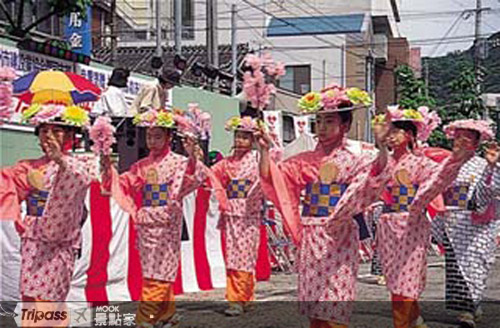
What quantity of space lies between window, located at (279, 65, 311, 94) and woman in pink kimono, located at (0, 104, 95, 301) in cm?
3267

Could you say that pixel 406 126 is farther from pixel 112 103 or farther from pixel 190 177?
pixel 112 103

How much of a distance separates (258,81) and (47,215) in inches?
61.1

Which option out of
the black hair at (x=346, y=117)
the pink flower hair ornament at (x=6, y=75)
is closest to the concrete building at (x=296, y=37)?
the black hair at (x=346, y=117)

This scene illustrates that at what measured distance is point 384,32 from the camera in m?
46.6

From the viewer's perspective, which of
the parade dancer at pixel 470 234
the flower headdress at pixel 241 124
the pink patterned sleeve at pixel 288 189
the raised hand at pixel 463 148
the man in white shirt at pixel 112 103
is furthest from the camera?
the man in white shirt at pixel 112 103

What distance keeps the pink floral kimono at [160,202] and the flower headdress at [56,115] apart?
1.52 meters

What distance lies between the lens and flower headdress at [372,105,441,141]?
21.6 feet

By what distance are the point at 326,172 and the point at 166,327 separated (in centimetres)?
224

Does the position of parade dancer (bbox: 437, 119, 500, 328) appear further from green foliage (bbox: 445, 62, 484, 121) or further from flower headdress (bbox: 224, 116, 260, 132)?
green foliage (bbox: 445, 62, 484, 121)

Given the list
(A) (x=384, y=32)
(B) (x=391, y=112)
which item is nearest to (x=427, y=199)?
(B) (x=391, y=112)

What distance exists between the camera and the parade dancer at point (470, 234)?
720cm

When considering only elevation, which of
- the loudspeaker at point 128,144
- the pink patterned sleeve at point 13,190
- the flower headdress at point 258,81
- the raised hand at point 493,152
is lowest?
the pink patterned sleeve at point 13,190

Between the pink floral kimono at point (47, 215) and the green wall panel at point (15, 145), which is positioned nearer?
the pink floral kimono at point (47, 215)

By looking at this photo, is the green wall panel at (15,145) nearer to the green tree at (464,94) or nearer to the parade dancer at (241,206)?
the parade dancer at (241,206)
